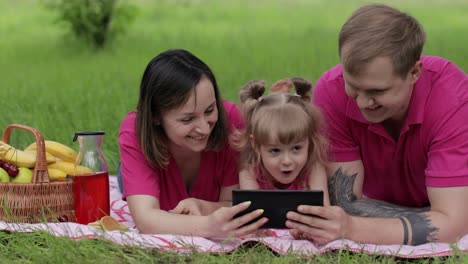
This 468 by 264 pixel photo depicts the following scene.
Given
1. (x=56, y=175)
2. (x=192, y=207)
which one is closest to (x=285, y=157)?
(x=192, y=207)

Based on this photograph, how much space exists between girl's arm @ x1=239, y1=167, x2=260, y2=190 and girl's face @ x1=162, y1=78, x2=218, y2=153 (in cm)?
30

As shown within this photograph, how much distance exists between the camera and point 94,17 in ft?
43.7

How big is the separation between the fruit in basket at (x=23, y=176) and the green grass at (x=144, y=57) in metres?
0.44

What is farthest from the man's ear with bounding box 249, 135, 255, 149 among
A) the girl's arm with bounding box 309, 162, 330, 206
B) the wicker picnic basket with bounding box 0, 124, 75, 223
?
the wicker picnic basket with bounding box 0, 124, 75, 223

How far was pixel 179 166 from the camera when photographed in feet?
15.3

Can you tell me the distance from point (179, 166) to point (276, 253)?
1.02 m

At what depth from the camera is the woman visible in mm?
4191

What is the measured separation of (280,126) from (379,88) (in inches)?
24.7

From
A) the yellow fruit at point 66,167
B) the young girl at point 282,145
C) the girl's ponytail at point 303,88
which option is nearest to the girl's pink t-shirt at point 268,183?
the young girl at point 282,145

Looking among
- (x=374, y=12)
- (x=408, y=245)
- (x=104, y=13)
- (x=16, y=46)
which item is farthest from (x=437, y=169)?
(x=16, y=46)

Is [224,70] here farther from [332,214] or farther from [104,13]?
[332,214]

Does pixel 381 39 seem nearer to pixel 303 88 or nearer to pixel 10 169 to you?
pixel 303 88

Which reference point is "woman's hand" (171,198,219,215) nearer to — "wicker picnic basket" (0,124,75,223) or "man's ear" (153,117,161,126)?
"man's ear" (153,117,161,126)

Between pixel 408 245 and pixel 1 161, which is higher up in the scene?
pixel 1 161
